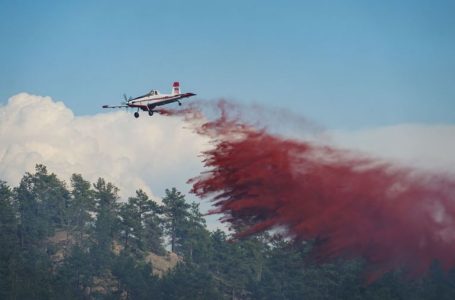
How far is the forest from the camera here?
113438 millimetres

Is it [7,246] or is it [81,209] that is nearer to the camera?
[7,246]

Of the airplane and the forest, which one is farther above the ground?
the airplane

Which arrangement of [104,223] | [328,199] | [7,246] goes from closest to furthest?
[328,199] → [7,246] → [104,223]

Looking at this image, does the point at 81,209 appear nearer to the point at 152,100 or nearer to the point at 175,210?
the point at 175,210

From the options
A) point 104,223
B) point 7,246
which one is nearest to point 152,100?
point 7,246

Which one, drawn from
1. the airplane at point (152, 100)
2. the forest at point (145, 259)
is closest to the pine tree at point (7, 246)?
the forest at point (145, 259)

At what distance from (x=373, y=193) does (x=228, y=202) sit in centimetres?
1246

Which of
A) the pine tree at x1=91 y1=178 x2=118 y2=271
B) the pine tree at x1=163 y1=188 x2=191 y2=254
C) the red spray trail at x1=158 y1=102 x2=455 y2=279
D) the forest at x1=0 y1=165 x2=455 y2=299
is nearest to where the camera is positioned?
the red spray trail at x1=158 y1=102 x2=455 y2=279

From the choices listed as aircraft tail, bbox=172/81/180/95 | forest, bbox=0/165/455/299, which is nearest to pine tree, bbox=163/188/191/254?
forest, bbox=0/165/455/299

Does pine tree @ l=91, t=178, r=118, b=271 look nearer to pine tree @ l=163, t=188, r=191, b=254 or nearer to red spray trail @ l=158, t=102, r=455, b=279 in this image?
pine tree @ l=163, t=188, r=191, b=254

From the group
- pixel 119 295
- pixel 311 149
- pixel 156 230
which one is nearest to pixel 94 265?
pixel 119 295

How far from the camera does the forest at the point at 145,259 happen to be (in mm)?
113438

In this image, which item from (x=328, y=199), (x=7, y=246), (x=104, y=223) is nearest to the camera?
(x=328, y=199)

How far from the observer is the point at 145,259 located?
172 metres
